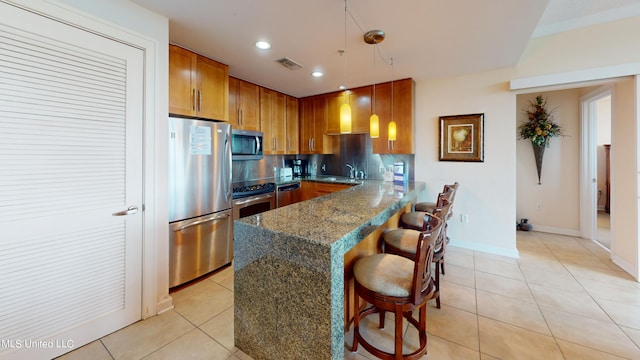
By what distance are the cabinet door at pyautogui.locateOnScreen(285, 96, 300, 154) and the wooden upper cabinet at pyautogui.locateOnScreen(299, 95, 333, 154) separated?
3.9 inches

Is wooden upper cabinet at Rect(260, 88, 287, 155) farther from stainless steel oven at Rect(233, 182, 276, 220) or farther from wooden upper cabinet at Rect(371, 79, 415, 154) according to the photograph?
wooden upper cabinet at Rect(371, 79, 415, 154)

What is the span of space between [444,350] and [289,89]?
3.96 m

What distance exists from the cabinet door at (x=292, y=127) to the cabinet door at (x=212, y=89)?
169cm

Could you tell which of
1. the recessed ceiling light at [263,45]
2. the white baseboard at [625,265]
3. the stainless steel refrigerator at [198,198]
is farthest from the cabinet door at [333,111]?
the white baseboard at [625,265]

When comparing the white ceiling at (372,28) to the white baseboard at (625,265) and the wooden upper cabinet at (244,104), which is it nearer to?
the wooden upper cabinet at (244,104)

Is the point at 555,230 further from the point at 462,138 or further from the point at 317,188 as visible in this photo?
the point at 317,188

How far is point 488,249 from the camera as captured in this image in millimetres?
3375

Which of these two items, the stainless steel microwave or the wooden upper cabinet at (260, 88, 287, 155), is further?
the wooden upper cabinet at (260, 88, 287, 155)

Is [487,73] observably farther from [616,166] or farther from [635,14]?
[616,166]

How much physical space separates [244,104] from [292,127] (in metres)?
1.15

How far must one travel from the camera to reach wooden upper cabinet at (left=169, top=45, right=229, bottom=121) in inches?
97.1

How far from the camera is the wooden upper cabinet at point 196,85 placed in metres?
2.47

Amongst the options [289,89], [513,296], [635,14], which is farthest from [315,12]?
[635,14]

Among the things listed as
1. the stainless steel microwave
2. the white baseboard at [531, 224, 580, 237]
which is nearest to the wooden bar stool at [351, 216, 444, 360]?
the stainless steel microwave
